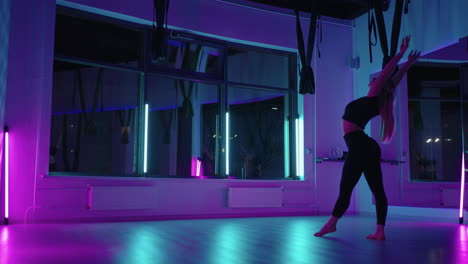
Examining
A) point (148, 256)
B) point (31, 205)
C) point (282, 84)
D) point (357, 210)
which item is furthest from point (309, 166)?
point (148, 256)

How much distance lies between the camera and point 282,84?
7.93m

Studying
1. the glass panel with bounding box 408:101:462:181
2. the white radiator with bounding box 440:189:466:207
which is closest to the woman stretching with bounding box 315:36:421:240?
the white radiator with bounding box 440:189:466:207

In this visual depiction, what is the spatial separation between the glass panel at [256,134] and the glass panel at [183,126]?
2.81ft

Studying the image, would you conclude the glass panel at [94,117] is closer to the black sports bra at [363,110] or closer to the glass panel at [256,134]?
the glass panel at [256,134]

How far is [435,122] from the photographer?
21.7ft

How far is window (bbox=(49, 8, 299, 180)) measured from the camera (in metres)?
6.71

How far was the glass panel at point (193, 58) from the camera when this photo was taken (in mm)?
6867

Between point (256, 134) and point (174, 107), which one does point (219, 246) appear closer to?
point (174, 107)

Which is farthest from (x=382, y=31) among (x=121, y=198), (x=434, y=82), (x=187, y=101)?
(x=121, y=198)

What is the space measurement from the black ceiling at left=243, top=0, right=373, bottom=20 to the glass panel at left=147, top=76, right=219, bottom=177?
81.4 inches

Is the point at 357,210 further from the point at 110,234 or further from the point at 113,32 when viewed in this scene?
the point at 113,32

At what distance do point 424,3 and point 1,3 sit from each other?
5741mm

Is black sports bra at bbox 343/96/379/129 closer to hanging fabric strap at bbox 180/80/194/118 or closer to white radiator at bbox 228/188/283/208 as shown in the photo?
white radiator at bbox 228/188/283/208

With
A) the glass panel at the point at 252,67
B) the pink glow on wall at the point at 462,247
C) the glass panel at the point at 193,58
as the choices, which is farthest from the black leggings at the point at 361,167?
the glass panel at the point at 252,67
